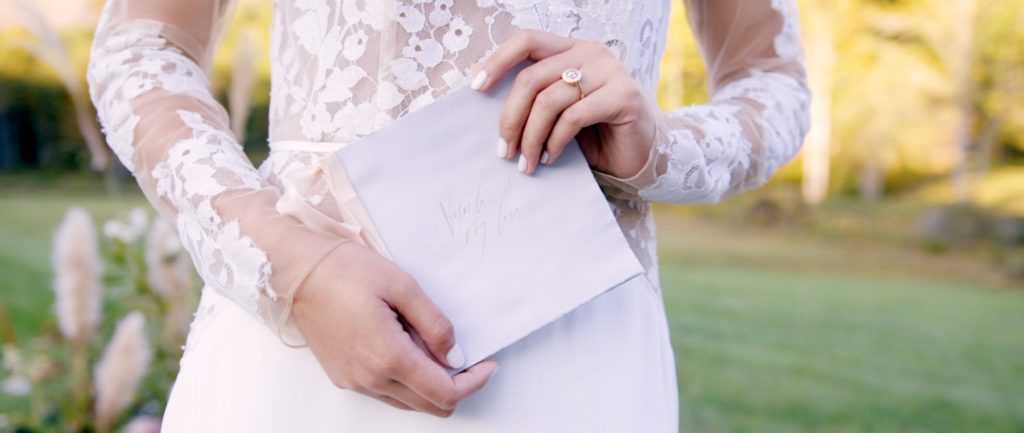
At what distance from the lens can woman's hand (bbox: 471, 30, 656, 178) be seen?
0.74 m

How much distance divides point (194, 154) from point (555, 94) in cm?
36

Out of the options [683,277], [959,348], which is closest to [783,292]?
[683,277]

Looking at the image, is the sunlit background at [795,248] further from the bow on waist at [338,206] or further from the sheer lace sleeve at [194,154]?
the bow on waist at [338,206]

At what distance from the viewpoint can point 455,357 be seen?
2.46 ft

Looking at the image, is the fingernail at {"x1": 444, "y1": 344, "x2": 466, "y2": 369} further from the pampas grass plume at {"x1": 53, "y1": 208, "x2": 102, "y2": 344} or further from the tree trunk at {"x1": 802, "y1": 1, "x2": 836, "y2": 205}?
the tree trunk at {"x1": 802, "y1": 1, "x2": 836, "y2": 205}

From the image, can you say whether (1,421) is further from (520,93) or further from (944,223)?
(944,223)

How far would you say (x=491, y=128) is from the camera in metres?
0.80

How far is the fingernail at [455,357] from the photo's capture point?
75 cm

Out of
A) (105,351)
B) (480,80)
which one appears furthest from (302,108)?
(105,351)

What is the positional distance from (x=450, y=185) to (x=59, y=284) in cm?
158

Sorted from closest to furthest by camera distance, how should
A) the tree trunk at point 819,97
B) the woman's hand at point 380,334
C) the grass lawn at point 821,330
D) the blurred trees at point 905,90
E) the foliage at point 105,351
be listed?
1. the woman's hand at point 380,334
2. the foliage at point 105,351
3. the grass lawn at point 821,330
4. the blurred trees at point 905,90
5. the tree trunk at point 819,97

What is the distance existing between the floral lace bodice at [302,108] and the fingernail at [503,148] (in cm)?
10

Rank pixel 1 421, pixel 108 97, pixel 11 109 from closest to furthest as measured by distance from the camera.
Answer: pixel 108 97 → pixel 1 421 → pixel 11 109

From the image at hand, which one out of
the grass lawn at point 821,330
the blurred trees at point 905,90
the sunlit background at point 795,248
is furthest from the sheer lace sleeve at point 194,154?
the blurred trees at point 905,90
